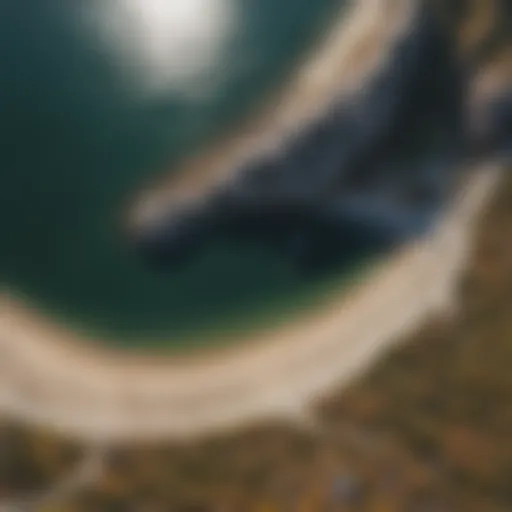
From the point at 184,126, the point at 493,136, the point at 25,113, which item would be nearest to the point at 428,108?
the point at 493,136

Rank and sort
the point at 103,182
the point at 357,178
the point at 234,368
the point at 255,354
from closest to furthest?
the point at 234,368 < the point at 255,354 < the point at 357,178 < the point at 103,182

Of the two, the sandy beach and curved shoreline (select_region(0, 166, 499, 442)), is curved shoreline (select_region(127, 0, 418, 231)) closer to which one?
the sandy beach

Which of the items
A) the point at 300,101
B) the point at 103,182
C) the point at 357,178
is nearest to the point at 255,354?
the point at 357,178

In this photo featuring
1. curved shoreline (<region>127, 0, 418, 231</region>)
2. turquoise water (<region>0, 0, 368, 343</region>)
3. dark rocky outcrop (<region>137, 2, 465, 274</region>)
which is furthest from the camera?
turquoise water (<region>0, 0, 368, 343</region>)

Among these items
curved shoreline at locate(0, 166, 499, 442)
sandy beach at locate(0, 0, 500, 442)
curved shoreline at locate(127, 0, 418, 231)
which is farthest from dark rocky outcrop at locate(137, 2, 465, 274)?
curved shoreline at locate(0, 166, 499, 442)

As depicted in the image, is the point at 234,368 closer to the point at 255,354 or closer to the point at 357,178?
the point at 255,354

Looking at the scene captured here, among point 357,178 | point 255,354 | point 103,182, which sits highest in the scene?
point 103,182
